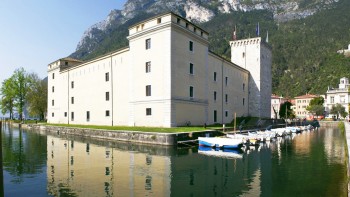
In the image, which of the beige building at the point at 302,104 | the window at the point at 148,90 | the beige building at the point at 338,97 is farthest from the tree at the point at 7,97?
the beige building at the point at 302,104

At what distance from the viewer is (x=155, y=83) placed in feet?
132

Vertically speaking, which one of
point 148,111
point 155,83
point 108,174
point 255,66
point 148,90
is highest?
point 255,66

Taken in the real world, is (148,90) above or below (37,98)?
below

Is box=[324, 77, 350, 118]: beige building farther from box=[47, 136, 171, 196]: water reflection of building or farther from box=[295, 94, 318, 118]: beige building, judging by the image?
box=[47, 136, 171, 196]: water reflection of building

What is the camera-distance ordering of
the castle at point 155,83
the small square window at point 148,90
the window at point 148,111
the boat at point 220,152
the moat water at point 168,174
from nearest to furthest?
the moat water at point 168,174 < the boat at point 220,152 < the castle at point 155,83 < the window at point 148,111 < the small square window at point 148,90

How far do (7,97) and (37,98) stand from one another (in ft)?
41.3

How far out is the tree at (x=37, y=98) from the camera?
79562 mm

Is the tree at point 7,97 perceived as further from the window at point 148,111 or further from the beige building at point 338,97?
the beige building at point 338,97

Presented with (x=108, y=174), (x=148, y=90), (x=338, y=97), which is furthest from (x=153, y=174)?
(x=338, y=97)

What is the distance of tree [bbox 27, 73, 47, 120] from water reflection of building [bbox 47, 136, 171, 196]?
198 ft

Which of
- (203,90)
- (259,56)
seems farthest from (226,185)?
(259,56)

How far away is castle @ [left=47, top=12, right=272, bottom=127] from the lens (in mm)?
39000

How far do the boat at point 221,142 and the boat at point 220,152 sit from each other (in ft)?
1.48

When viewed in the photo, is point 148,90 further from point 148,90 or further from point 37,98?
point 37,98
